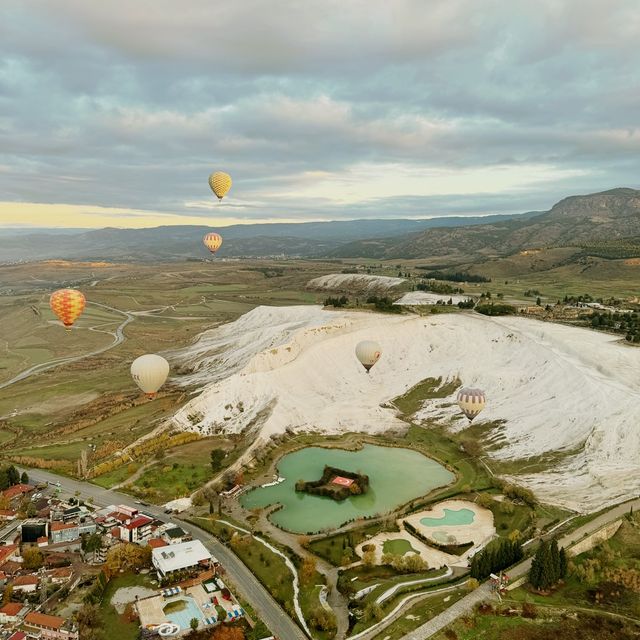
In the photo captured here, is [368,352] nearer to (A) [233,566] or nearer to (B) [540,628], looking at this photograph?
(A) [233,566]

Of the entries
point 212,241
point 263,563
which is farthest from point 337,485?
point 212,241

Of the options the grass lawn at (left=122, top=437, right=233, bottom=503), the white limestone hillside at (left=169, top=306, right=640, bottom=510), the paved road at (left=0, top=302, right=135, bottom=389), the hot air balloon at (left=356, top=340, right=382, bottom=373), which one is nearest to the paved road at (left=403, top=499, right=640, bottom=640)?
the white limestone hillside at (left=169, top=306, right=640, bottom=510)

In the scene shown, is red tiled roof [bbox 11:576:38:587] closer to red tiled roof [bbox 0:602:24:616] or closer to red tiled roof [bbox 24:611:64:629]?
red tiled roof [bbox 0:602:24:616]

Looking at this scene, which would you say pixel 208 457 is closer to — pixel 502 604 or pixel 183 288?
pixel 502 604

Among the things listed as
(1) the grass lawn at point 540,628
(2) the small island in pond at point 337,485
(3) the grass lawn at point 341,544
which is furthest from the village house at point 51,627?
(2) the small island in pond at point 337,485

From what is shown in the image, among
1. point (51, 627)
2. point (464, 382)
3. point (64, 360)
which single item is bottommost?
point (64, 360)

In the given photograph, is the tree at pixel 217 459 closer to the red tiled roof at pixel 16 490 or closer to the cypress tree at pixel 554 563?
the red tiled roof at pixel 16 490

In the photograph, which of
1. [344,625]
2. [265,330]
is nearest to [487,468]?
[344,625]
